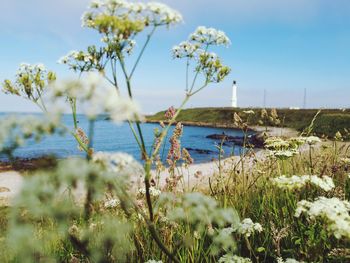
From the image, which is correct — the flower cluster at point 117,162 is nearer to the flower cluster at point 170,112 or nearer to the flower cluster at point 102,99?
the flower cluster at point 102,99

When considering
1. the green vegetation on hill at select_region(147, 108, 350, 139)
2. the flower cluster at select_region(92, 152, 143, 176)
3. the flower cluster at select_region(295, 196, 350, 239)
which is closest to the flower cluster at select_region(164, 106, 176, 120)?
the flower cluster at select_region(295, 196, 350, 239)

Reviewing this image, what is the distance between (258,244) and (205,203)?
7.97 feet

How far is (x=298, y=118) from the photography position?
280 feet

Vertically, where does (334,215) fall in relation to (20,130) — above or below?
below

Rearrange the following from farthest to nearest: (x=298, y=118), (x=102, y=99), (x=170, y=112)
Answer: (x=298, y=118) → (x=170, y=112) → (x=102, y=99)

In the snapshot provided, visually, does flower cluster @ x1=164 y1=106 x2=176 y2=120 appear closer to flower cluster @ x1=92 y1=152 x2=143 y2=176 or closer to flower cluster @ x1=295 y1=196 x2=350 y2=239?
flower cluster @ x1=295 y1=196 x2=350 y2=239

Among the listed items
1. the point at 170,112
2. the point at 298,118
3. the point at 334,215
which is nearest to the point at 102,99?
the point at 334,215

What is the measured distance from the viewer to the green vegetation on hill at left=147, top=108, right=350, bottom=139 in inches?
2185

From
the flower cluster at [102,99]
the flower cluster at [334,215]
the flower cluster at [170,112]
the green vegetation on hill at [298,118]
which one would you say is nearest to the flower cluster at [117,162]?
the flower cluster at [102,99]

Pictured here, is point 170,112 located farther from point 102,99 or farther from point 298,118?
point 298,118

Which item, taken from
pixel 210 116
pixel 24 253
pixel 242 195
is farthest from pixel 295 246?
pixel 210 116

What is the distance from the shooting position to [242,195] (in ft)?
22.5

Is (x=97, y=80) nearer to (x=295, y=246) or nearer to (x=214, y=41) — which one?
(x=214, y=41)

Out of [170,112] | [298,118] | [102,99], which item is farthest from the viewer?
[298,118]
